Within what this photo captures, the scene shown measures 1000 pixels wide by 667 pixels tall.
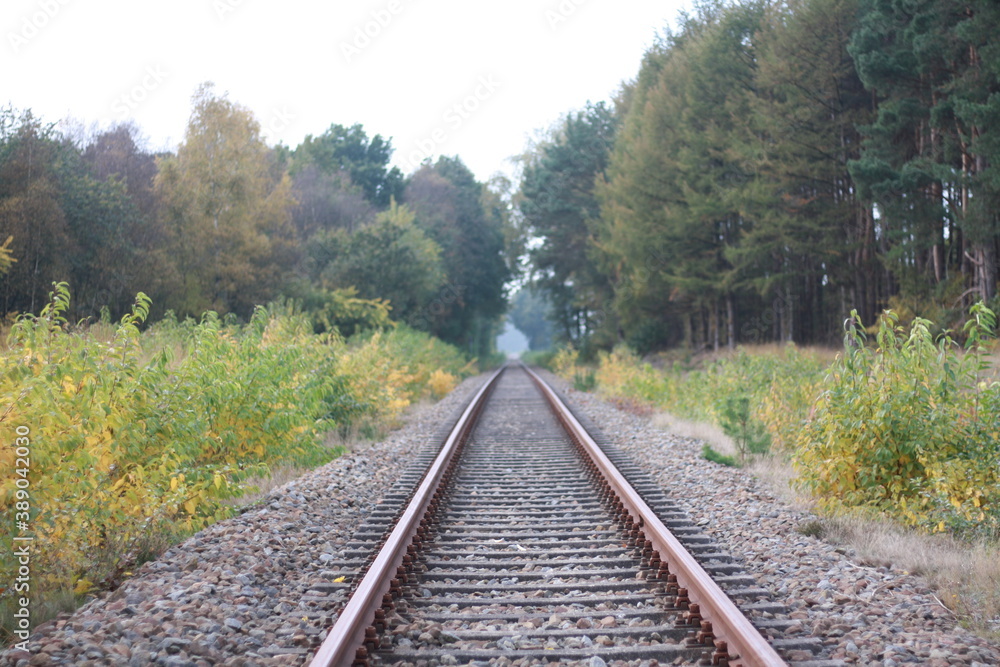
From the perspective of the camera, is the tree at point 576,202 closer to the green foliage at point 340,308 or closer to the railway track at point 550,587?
the green foliage at point 340,308

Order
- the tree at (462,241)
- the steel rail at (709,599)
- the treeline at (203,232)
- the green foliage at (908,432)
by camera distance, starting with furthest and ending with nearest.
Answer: the tree at (462,241) < the treeline at (203,232) < the green foliage at (908,432) < the steel rail at (709,599)

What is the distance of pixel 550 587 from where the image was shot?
14.8ft

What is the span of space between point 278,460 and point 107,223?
14789 mm

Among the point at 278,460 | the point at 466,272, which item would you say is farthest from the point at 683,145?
the point at 466,272

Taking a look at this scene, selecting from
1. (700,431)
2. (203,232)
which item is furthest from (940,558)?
(203,232)

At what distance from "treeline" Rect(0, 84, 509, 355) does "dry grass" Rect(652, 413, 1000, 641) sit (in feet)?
39.5

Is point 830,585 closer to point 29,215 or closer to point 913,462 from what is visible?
point 913,462

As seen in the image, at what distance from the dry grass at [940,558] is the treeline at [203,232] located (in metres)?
12.0

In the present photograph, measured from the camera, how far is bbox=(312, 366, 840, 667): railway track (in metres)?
3.57

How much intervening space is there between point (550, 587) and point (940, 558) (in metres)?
2.73

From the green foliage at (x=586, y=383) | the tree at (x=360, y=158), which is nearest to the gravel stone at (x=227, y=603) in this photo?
the green foliage at (x=586, y=383)

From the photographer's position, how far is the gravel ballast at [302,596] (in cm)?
351

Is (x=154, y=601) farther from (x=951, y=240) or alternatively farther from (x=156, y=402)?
(x=951, y=240)

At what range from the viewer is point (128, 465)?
516 cm
